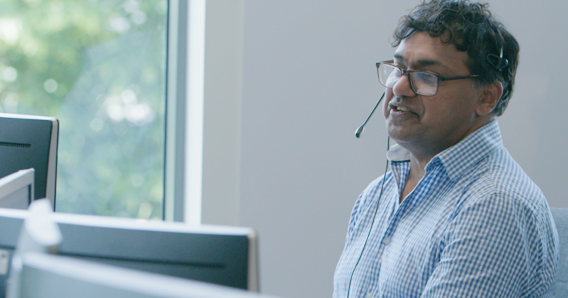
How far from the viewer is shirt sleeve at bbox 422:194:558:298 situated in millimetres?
1045

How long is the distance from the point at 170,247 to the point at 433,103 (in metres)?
0.83

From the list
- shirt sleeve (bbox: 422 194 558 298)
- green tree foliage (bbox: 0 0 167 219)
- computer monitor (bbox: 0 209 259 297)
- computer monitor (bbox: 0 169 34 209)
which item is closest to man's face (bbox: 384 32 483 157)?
shirt sleeve (bbox: 422 194 558 298)

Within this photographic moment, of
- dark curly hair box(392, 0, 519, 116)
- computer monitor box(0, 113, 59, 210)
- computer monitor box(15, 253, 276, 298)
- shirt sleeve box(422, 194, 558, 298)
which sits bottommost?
shirt sleeve box(422, 194, 558, 298)

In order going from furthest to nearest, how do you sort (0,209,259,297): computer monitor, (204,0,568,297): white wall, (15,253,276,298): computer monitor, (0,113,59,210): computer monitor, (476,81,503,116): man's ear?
(204,0,568,297): white wall
(476,81,503,116): man's ear
(0,113,59,210): computer monitor
(0,209,259,297): computer monitor
(15,253,276,298): computer monitor

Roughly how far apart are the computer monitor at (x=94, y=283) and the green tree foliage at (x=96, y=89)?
6.20 ft

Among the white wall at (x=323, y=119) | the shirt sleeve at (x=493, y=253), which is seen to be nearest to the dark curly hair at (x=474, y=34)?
the shirt sleeve at (x=493, y=253)

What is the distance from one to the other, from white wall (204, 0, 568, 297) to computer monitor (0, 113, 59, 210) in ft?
3.37

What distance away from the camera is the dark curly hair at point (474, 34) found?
4.15ft

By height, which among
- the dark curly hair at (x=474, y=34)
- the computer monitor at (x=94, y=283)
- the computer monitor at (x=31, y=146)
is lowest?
the computer monitor at (x=94, y=283)

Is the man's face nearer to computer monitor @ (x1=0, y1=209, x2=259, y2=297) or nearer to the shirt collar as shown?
the shirt collar

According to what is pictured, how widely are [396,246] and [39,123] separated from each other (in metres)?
0.88

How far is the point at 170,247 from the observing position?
0.70 meters

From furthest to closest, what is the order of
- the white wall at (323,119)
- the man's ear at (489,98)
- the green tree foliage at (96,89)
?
the green tree foliage at (96,89)
the white wall at (323,119)
the man's ear at (489,98)

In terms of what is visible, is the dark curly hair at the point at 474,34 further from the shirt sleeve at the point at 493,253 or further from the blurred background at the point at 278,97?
the blurred background at the point at 278,97
